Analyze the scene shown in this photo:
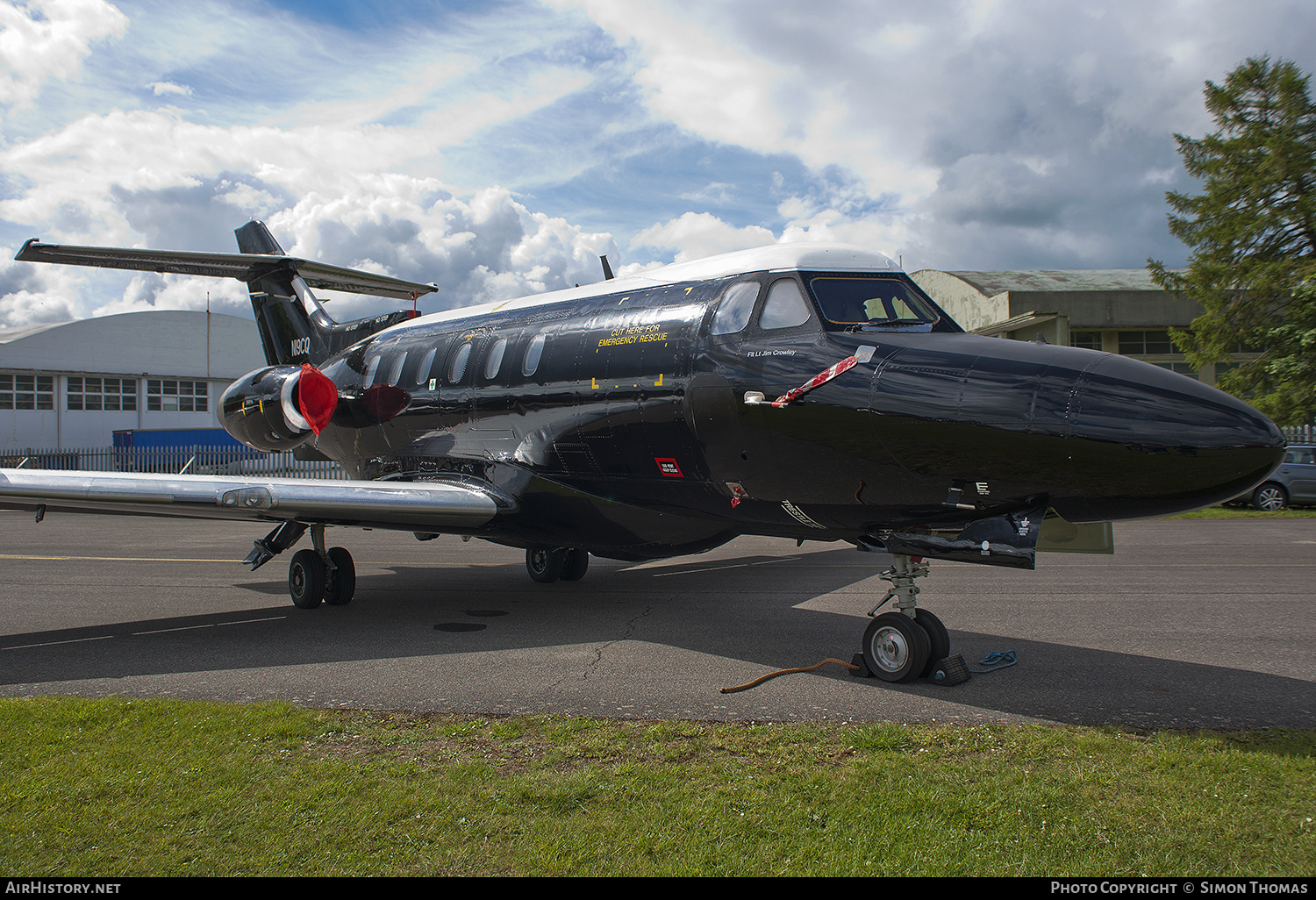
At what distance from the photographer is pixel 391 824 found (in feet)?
13.9

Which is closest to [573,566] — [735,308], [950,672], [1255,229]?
[735,308]

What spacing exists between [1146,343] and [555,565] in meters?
35.2

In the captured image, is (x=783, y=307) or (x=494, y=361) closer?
(x=783, y=307)

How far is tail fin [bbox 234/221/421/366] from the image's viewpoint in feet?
46.1

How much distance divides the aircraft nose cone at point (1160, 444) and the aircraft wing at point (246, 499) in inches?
237

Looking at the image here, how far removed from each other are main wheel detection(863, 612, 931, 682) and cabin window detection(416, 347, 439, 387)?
668cm

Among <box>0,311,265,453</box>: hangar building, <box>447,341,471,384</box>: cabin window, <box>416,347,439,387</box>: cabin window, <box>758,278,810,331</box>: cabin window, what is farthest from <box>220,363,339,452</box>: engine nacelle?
<box>0,311,265,453</box>: hangar building

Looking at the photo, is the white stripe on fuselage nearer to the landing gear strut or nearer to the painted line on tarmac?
the landing gear strut

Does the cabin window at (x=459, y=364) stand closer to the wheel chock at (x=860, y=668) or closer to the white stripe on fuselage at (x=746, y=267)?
the white stripe on fuselage at (x=746, y=267)

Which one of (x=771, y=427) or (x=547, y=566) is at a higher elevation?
(x=771, y=427)

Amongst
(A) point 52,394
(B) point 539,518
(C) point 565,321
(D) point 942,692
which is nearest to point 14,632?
(B) point 539,518

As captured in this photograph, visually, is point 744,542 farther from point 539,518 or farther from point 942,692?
point 942,692

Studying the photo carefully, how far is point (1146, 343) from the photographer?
38188mm

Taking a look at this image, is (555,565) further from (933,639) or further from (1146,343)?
(1146,343)
